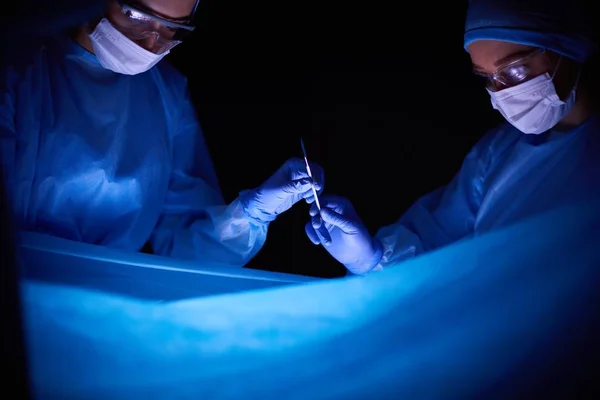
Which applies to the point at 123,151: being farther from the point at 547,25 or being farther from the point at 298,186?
the point at 547,25

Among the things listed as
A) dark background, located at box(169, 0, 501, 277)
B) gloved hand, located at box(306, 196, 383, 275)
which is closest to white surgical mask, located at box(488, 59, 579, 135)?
gloved hand, located at box(306, 196, 383, 275)

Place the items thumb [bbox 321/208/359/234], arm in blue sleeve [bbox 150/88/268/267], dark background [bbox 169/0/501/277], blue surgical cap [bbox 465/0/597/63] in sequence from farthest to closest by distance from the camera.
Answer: dark background [bbox 169/0/501/277], arm in blue sleeve [bbox 150/88/268/267], thumb [bbox 321/208/359/234], blue surgical cap [bbox 465/0/597/63]

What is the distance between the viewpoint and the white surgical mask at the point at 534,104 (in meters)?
1.34

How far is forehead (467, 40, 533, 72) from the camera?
136 centimetres

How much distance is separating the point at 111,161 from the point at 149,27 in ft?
1.32

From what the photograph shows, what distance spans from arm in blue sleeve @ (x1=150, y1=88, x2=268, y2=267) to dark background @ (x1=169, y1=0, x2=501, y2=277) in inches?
17.5

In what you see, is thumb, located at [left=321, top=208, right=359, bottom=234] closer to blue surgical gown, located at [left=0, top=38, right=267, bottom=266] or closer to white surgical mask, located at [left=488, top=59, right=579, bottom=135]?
blue surgical gown, located at [left=0, top=38, right=267, bottom=266]

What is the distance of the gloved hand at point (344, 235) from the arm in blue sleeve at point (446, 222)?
60 mm

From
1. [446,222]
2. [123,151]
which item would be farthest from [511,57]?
[123,151]

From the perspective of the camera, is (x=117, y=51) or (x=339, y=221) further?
(x=339, y=221)

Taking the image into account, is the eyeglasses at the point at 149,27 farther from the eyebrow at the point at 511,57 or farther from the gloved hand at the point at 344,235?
the eyebrow at the point at 511,57

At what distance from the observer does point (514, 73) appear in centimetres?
137

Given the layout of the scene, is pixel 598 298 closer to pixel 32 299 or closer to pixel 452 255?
pixel 452 255

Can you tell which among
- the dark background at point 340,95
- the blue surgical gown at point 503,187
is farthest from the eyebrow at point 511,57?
the dark background at point 340,95
